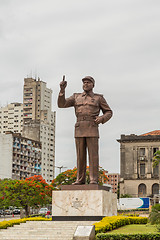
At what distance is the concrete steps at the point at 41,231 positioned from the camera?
47.6 feet

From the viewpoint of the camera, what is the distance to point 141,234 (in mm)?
14008

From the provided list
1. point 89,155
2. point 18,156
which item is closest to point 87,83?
point 89,155

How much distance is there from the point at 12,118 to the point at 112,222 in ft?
387

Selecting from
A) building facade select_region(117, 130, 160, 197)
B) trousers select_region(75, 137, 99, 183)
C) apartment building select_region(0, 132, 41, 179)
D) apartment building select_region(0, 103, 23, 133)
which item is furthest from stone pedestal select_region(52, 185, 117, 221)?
apartment building select_region(0, 103, 23, 133)

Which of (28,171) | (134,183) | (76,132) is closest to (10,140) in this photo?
(28,171)

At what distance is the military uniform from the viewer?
714 inches

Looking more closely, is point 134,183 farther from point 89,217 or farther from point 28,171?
point 89,217

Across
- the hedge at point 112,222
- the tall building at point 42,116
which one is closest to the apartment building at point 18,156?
the tall building at point 42,116

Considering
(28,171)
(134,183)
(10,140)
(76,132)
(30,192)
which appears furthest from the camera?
(28,171)

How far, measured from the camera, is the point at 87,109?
18234mm

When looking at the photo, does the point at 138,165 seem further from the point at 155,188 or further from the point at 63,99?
the point at 63,99

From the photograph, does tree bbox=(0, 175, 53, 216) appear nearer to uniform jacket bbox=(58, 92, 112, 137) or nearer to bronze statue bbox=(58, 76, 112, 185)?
bronze statue bbox=(58, 76, 112, 185)

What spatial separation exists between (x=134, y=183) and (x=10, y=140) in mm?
29183

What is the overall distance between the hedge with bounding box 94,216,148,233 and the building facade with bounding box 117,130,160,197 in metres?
59.6
